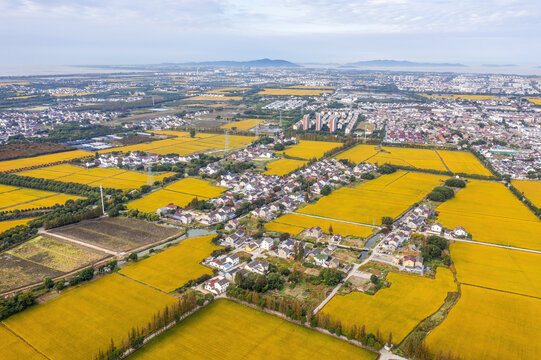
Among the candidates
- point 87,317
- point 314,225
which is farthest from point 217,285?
point 314,225

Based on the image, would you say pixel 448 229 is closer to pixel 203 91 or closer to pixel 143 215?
pixel 143 215

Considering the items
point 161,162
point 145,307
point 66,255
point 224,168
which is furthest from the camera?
point 161,162

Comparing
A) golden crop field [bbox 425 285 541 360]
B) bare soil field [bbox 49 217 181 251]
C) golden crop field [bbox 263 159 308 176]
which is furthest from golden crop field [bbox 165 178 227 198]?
golden crop field [bbox 425 285 541 360]

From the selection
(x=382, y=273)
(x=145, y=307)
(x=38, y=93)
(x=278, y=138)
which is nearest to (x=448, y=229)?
(x=382, y=273)

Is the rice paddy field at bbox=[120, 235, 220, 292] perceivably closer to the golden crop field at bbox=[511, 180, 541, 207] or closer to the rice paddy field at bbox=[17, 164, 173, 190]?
the rice paddy field at bbox=[17, 164, 173, 190]

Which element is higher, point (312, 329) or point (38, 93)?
point (38, 93)
